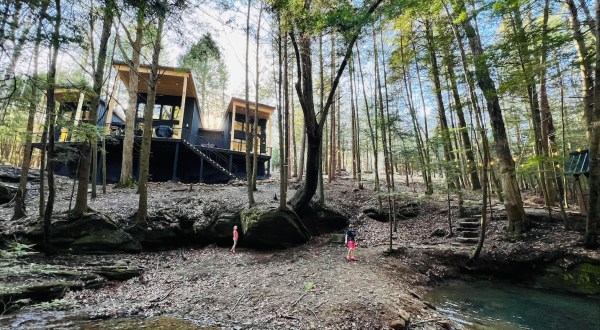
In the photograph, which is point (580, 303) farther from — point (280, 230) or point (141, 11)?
point (141, 11)

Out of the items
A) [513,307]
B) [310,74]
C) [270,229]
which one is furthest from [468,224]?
[310,74]

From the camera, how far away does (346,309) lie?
5.29 meters

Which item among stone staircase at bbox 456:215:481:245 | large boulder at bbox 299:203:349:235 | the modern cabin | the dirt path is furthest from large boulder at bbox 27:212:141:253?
stone staircase at bbox 456:215:481:245

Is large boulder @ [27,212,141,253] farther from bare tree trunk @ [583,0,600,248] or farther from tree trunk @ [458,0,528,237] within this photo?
bare tree trunk @ [583,0,600,248]

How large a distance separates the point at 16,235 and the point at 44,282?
10.9 feet

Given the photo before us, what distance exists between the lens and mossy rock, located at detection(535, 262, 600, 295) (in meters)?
7.24

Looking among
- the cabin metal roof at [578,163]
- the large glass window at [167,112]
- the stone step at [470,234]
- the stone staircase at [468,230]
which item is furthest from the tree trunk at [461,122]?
the large glass window at [167,112]

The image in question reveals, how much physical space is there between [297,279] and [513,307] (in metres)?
5.18

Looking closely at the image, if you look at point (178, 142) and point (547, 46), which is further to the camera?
point (178, 142)

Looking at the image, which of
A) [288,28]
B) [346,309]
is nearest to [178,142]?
[288,28]

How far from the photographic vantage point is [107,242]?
8.62m

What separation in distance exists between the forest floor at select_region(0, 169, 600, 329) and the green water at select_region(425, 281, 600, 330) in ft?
1.78

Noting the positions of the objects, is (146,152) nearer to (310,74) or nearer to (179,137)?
(310,74)

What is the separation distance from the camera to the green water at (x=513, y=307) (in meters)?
5.71
